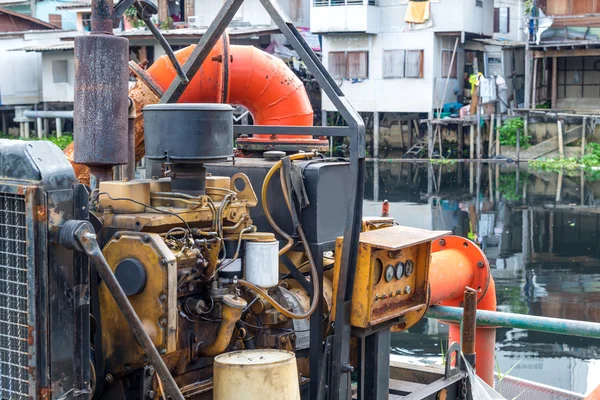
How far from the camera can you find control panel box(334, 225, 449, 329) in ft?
14.7

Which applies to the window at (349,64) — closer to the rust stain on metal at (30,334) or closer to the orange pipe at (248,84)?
the orange pipe at (248,84)

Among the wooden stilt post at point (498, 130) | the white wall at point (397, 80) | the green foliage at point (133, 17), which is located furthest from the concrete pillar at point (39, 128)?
the wooden stilt post at point (498, 130)

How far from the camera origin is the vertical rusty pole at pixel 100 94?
4602 mm

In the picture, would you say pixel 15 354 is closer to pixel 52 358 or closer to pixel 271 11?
pixel 52 358

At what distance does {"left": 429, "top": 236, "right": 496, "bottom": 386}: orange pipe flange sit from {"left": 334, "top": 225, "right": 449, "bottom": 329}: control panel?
981 millimetres

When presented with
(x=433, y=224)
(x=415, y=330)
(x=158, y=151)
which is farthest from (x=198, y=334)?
(x=433, y=224)

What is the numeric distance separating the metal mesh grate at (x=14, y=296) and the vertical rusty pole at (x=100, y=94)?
4.81 feet

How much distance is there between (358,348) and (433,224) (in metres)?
18.4

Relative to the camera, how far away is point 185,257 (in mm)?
3896

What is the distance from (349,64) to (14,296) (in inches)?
1476

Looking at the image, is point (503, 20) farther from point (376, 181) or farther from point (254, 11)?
point (376, 181)

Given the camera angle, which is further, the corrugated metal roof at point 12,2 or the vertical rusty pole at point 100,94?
the corrugated metal roof at point 12,2

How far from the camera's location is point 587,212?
2520 centimetres

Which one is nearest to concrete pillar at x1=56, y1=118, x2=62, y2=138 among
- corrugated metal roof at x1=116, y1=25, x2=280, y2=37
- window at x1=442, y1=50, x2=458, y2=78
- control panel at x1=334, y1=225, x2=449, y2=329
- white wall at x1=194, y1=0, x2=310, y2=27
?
corrugated metal roof at x1=116, y1=25, x2=280, y2=37
